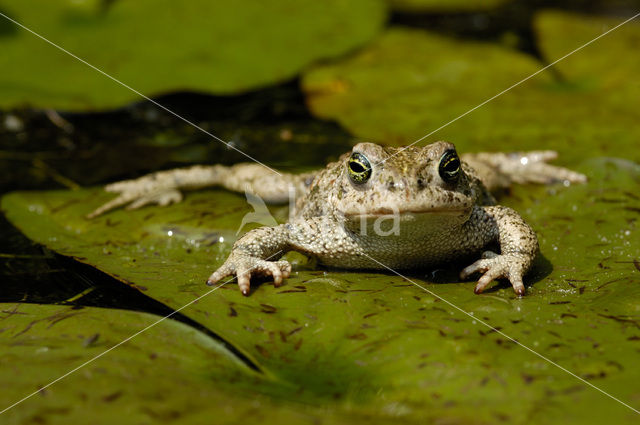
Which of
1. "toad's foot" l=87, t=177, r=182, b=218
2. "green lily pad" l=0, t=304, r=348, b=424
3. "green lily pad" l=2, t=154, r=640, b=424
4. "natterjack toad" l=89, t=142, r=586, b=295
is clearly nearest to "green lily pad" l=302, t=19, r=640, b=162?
"green lily pad" l=2, t=154, r=640, b=424

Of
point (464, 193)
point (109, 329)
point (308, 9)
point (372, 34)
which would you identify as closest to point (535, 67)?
point (372, 34)

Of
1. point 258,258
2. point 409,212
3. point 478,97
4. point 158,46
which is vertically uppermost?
point 158,46

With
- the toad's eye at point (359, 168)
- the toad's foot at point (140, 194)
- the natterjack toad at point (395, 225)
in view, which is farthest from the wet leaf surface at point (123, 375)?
the toad's foot at point (140, 194)

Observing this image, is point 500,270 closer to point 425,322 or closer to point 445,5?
point 425,322

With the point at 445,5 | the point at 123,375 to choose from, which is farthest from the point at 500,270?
the point at 445,5

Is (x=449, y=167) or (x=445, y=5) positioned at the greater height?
(x=445, y=5)

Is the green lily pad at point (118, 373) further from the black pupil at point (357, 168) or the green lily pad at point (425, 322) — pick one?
the black pupil at point (357, 168)

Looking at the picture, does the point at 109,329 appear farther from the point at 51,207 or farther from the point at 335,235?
the point at 51,207
